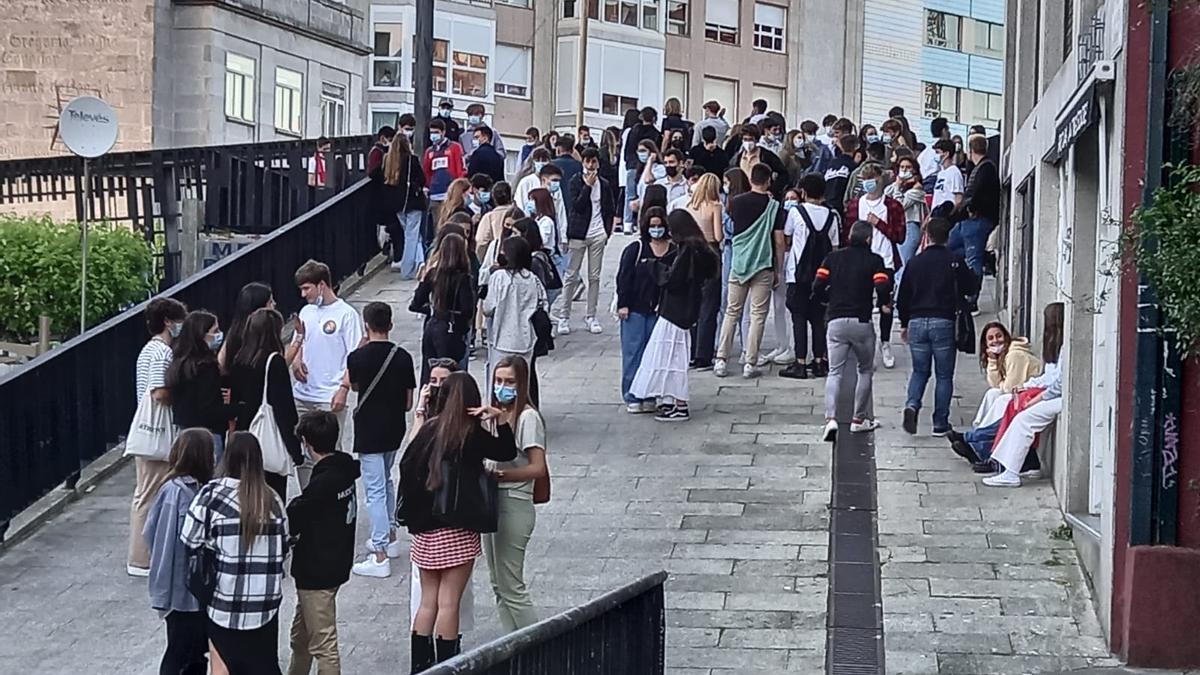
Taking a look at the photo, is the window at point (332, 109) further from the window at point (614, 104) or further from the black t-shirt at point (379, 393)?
the black t-shirt at point (379, 393)

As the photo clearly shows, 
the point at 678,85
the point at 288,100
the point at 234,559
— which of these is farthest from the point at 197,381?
the point at 678,85

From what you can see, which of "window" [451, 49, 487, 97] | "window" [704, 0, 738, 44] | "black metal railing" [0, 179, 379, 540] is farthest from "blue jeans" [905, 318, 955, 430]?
"window" [704, 0, 738, 44]

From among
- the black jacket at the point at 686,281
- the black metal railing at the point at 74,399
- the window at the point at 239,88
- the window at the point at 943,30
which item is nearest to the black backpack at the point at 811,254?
the black jacket at the point at 686,281

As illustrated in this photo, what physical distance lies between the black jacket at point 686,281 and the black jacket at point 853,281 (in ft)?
3.10

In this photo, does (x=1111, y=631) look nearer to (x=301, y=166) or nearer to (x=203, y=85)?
(x=301, y=166)

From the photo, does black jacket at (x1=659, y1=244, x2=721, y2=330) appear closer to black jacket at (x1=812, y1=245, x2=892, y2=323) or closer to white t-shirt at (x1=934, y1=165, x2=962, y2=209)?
black jacket at (x1=812, y1=245, x2=892, y2=323)

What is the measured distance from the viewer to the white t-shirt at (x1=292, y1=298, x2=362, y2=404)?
11672 mm

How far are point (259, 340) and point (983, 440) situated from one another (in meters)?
5.47

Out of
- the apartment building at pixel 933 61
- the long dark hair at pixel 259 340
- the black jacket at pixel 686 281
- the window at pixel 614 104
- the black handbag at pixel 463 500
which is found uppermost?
the apartment building at pixel 933 61

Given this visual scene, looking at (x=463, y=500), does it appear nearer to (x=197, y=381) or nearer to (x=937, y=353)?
(x=197, y=381)

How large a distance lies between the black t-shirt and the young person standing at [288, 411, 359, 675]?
5.89 feet

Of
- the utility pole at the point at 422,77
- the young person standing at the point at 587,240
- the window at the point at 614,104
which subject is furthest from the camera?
the window at the point at 614,104

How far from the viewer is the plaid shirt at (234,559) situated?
7828mm

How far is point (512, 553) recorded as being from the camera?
8.92 meters
